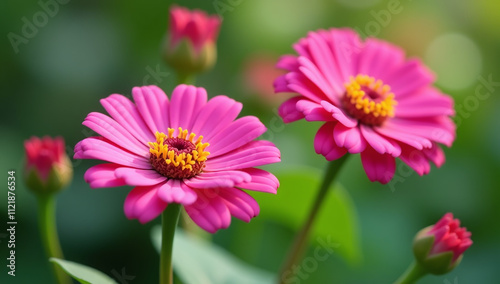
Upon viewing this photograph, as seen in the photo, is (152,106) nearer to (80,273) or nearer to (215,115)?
(215,115)

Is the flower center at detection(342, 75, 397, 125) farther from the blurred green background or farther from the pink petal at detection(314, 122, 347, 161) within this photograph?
the blurred green background

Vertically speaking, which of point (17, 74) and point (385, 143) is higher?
point (17, 74)

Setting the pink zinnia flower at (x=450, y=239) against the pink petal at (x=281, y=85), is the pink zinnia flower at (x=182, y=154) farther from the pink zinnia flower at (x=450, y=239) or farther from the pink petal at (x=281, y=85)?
the pink zinnia flower at (x=450, y=239)

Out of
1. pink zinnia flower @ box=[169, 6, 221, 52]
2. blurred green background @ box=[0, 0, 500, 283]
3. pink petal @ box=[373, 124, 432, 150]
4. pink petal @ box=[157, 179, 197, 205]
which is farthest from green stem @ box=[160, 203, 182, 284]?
blurred green background @ box=[0, 0, 500, 283]

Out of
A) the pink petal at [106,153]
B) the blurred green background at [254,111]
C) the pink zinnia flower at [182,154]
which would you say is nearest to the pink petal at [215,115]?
the pink zinnia flower at [182,154]

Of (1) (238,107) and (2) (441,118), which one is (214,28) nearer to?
(1) (238,107)

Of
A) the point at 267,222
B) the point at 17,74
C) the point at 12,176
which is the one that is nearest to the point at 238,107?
the point at 12,176

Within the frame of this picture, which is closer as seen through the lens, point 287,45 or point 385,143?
point 385,143
